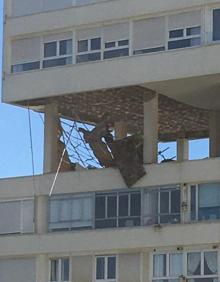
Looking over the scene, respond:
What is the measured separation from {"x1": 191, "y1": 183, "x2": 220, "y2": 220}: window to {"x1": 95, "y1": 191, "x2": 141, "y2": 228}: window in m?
2.04

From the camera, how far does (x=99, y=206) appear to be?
45188 mm

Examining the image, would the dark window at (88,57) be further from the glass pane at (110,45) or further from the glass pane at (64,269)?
the glass pane at (64,269)

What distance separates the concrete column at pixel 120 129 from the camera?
4869 cm

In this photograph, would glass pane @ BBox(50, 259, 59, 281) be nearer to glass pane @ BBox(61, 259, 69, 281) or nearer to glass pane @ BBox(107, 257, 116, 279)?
glass pane @ BBox(61, 259, 69, 281)

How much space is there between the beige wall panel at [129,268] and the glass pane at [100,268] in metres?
0.64

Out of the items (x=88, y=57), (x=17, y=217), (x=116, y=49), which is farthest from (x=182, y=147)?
(x=17, y=217)

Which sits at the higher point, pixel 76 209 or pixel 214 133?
pixel 214 133

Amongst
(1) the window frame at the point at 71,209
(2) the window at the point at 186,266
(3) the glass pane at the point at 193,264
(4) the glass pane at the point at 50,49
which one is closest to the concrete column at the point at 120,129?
(1) the window frame at the point at 71,209

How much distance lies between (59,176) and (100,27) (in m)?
5.42

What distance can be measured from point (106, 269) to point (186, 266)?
9.92 ft

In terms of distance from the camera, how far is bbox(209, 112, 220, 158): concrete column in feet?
160

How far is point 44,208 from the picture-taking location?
46.5 metres

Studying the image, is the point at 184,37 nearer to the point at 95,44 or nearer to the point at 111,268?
the point at 95,44

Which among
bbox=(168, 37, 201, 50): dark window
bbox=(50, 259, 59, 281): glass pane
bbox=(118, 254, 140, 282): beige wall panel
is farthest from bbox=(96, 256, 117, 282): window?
bbox=(168, 37, 201, 50): dark window
